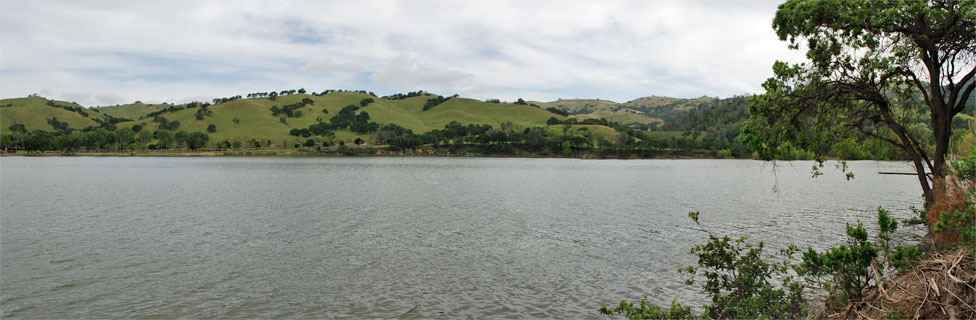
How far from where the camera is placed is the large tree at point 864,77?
604 inches

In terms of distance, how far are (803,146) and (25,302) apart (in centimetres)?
2444

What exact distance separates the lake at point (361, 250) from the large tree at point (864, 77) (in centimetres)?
231

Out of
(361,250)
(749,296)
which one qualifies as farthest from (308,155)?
(749,296)

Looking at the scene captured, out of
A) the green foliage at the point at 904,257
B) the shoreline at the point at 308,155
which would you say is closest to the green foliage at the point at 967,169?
the green foliage at the point at 904,257

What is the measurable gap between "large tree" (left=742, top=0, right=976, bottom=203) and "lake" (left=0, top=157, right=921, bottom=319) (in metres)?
2.31

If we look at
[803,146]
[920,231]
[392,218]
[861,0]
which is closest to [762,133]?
[803,146]

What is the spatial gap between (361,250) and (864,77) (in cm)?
1894

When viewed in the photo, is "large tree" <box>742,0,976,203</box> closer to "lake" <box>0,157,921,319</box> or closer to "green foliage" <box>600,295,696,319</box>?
"lake" <box>0,157,921,319</box>

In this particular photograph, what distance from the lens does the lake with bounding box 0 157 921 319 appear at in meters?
13.8

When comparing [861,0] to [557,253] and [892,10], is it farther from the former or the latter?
[557,253]

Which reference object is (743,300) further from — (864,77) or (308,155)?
(308,155)

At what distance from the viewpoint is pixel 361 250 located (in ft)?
66.9

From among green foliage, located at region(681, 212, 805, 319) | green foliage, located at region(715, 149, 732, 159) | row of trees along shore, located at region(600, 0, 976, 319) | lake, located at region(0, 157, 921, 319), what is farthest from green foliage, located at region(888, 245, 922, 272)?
green foliage, located at region(715, 149, 732, 159)

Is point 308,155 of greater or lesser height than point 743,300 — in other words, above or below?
above
